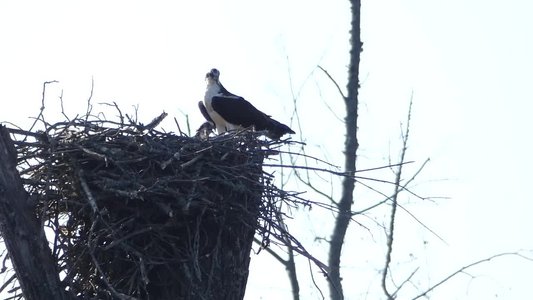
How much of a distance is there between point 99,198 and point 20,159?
1.76 feet

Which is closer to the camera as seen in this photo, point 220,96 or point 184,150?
point 184,150

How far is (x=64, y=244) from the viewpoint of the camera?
8375mm

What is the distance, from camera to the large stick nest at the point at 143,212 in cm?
838

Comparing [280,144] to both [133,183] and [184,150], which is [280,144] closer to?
[184,150]

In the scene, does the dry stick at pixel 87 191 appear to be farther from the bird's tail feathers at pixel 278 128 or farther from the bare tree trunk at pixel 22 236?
the bird's tail feathers at pixel 278 128

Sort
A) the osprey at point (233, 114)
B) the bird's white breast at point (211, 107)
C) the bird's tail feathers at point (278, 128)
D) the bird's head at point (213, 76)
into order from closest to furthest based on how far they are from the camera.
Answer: the bird's tail feathers at point (278, 128), the osprey at point (233, 114), the bird's white breast at point (211, 107), the bird's head at point (213, 76)

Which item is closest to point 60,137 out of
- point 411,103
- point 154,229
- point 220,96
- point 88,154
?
point 88,154

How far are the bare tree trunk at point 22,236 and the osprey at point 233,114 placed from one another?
429 cm

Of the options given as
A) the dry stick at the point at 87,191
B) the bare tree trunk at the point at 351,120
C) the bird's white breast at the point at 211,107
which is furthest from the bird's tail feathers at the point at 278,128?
the dry stick at the point at 87,191

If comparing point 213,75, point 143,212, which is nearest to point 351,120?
point 213,75

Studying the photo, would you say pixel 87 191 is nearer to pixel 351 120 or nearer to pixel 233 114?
pixel 233 114

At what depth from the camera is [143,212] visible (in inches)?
334

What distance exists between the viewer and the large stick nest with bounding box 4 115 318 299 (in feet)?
27.5

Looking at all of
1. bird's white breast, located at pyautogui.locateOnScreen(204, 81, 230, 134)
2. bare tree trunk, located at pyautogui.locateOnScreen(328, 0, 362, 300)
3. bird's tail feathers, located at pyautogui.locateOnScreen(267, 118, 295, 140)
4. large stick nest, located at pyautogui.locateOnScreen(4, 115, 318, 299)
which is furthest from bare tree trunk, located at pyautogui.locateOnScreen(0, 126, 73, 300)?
bare tree trunk, located at pyautogui.locateOnScreen(328, 0, 362, 300)
